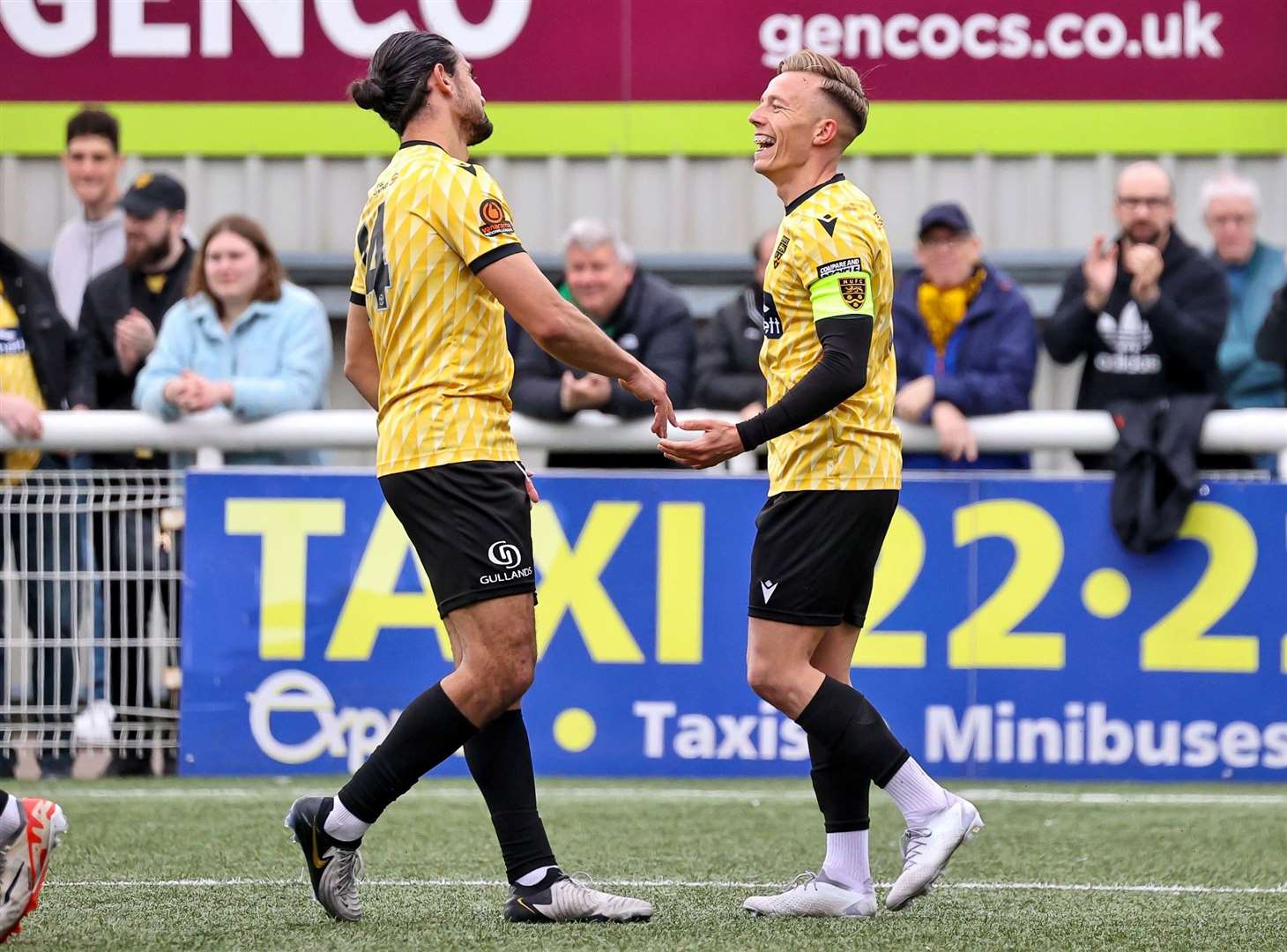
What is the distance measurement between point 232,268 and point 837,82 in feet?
11.3

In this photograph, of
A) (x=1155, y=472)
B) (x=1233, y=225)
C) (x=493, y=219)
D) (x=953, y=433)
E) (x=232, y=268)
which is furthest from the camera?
(x=1233, y=225)

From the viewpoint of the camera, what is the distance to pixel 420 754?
4.41m

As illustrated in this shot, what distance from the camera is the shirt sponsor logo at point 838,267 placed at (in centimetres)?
443

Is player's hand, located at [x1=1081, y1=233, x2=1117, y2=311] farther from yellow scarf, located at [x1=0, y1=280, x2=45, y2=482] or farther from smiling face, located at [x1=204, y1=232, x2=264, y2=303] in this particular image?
yellow scarf, located at [x1=0, y1=280, x2=45, y2=482]

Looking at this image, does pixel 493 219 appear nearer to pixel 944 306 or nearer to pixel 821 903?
pixel 821 903

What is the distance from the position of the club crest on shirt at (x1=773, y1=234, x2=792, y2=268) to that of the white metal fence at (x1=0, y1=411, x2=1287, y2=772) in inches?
107

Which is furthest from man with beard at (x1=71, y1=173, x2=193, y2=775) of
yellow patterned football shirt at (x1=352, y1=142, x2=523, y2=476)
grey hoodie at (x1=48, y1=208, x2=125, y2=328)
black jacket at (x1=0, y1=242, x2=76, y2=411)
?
yellow patterned football shirt at (x1=352, y1=142, x2=523, y2=476)

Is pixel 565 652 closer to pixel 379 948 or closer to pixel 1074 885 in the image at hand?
pixel 1074 885

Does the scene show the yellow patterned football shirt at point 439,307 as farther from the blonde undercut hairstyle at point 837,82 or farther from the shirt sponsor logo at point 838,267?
the blonde undercut hairstyle at point 837,82

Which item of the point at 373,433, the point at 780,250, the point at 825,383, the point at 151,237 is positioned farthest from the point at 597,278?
the point at 825,383

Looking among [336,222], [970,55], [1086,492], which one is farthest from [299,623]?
[970,55]

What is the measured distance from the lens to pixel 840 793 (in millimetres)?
4680

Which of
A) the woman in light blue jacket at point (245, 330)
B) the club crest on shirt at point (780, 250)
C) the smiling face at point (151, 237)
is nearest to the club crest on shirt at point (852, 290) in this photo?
the club crest on shirt at point (780, 250)

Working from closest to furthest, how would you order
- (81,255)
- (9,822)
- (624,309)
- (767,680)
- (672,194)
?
1. (9,822)
2. (767,680)
3. (624,309)
4. (81,255)
5. (672,194)
